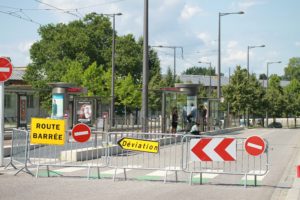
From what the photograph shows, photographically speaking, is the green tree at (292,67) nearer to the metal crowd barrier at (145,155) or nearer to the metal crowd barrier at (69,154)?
the metal crowd barrier at (69,154)

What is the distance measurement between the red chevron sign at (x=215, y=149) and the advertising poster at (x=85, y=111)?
14.0 meters

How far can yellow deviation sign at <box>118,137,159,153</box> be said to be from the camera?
13531mm

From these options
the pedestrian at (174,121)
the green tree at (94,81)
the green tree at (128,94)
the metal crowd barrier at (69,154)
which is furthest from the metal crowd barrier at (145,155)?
the green tree at (128,94)

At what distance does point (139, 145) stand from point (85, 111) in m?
13.2

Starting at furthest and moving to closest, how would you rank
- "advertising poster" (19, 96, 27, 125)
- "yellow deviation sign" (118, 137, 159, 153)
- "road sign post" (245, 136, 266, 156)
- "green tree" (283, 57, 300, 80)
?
"green tree" (283, 57, 300, 80)
"advertising poster" (19, 96, 27, 125)
"yellow deviation sign" (118, 137, 159, 153)
"road sign post" (245, 136, 266, 156)

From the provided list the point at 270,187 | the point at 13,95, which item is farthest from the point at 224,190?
the point at 13,95

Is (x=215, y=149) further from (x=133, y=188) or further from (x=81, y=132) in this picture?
(x=81, y=132)

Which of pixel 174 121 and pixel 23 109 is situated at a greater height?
pixel 23 109

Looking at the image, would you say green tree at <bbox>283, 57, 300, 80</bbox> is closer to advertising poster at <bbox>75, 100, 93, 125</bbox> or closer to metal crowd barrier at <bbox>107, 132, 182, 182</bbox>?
advertising poster at <bbox>75, 100, 93, 125</bbox>

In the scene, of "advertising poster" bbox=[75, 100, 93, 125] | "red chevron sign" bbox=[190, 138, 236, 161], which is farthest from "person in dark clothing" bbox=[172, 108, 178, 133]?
"red chevron sign" bbox=[190, 138, 236, 161]

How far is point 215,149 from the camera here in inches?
504

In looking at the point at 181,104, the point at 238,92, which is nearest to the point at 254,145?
the point at 181,104

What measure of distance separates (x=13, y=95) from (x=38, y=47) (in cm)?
4419

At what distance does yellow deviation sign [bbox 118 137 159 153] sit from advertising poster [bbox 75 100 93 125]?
1282 cm
